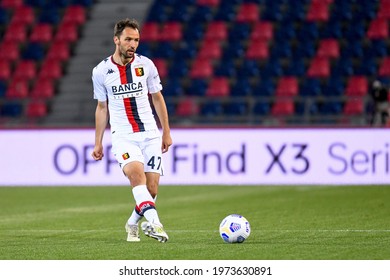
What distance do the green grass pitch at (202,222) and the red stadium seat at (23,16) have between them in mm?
9899

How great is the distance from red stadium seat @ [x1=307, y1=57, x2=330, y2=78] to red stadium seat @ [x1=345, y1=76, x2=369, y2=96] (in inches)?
25.8

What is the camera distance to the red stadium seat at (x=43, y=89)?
2602 centimetres

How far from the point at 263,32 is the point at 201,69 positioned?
6.25ft

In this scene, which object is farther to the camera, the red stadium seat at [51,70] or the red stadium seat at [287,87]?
the red stadium seat at [51,70]

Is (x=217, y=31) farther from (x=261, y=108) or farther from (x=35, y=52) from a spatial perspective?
(x=35, y=52)

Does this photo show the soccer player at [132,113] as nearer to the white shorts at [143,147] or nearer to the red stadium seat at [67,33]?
the white shorts at [143,147]

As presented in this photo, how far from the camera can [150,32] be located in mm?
26906

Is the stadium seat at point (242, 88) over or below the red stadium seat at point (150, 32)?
below

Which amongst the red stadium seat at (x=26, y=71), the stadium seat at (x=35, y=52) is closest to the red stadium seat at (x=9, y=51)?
the stadium seat at (x=35, y=52)

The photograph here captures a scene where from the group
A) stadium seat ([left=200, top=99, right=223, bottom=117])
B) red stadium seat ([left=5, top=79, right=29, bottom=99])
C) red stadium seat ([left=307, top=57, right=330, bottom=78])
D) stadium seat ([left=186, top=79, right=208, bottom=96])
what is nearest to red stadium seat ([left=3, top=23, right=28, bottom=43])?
red stadium seat ([left=5, top=79, right=29, bottom=99])

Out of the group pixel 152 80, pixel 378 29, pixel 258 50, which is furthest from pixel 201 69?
pixel 152 80

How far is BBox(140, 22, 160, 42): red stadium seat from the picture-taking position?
88.0 feet

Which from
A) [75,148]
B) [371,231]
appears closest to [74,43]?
[75,148]
